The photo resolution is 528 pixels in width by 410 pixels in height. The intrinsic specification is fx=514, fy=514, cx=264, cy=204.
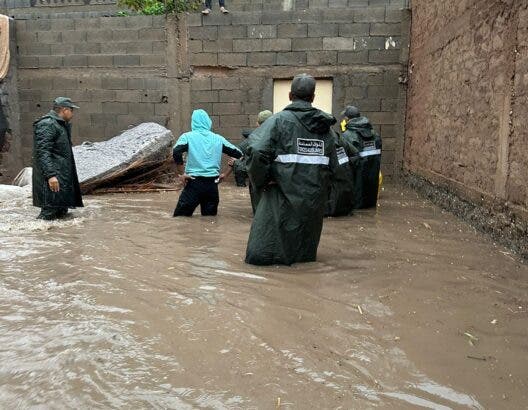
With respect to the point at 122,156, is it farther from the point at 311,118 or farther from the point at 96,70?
the point at 311,118

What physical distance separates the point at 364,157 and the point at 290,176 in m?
3.13

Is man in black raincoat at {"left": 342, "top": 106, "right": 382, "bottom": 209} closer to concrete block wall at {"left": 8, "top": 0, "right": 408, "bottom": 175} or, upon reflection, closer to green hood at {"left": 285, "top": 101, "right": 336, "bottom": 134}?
green hood at {"left": 285, "top": 101, "right": 336, "bottom": 134}

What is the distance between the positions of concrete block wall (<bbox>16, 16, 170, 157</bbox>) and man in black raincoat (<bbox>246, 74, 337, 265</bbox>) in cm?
648

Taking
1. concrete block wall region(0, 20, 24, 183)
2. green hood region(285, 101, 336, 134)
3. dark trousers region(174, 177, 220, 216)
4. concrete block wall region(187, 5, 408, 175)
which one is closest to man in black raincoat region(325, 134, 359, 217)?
dark trousers region(174, 177, 220, 216)

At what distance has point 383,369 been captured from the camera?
2.51m

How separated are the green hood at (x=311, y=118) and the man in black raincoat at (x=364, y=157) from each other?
9.00ft

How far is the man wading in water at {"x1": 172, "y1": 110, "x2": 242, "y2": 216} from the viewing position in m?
6.02

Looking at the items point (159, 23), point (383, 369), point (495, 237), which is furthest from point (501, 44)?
point (159, 23)

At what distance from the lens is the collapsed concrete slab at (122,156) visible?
324 inches

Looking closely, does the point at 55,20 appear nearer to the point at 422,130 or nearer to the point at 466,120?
the point at 422,130

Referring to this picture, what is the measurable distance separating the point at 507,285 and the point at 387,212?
3.16 metres

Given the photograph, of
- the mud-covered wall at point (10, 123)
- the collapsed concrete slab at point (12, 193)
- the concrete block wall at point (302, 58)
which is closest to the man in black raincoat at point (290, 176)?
the collapsed concrete slab at point (12, 193)

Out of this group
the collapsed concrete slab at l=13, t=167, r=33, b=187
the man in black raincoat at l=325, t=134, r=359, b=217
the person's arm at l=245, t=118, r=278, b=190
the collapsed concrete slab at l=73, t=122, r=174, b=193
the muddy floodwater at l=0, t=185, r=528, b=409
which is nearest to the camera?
the muddy floodwater at l=0, t=185, r=528, b=409

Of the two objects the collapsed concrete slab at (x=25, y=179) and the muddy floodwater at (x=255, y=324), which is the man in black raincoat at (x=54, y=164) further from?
the collapsed concrete slab at (x=25, y=179)
